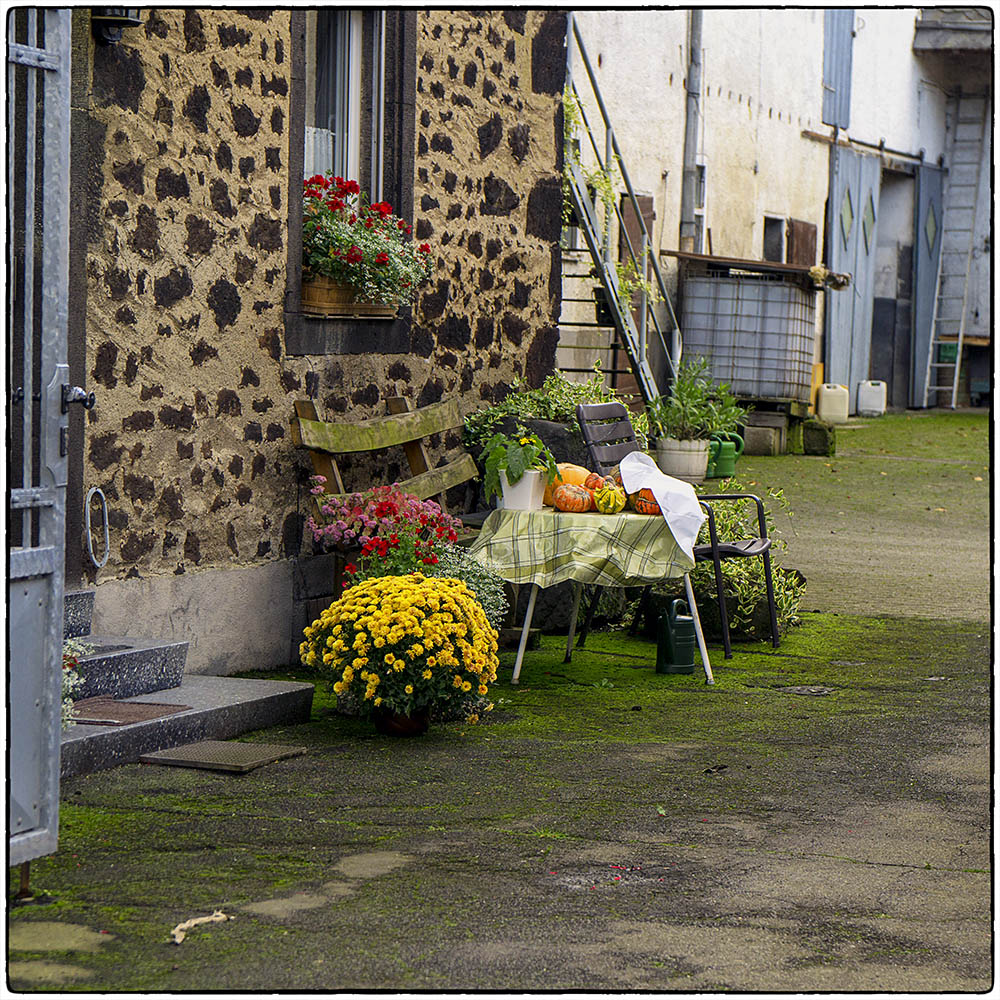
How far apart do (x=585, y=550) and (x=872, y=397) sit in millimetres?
17333

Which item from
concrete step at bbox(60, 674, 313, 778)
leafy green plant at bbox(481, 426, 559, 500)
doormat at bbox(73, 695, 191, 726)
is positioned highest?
leafy green plant at bbox(481, 426, 559, 500)

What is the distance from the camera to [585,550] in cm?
667

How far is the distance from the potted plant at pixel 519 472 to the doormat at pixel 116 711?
187 cm

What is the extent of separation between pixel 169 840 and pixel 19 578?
1.05 m

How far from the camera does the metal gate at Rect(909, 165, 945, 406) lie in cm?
2475

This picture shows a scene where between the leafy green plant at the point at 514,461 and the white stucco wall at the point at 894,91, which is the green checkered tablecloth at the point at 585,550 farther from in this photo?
the white stucco wall at the point at 894,91

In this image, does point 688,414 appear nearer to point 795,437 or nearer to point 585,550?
point 795,437

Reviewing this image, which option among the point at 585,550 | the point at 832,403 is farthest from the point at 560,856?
the point at 832,403

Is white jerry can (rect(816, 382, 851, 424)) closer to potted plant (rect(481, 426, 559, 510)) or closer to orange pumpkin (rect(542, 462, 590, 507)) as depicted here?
orange pumpkin (rect(542, 462, 590, 507))

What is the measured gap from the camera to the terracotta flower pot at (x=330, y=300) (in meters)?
7.30

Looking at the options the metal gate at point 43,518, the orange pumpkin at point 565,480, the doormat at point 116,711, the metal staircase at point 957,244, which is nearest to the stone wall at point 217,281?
the doormat at point 116,711

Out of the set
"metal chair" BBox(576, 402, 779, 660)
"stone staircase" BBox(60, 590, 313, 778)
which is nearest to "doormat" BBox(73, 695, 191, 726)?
"stone staircase" BBox(60, 590, 313, 778)

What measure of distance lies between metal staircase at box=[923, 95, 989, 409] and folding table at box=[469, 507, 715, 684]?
64.3ft

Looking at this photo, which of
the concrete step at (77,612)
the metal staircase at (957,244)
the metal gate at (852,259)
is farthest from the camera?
the metal staircase at (957,244)
